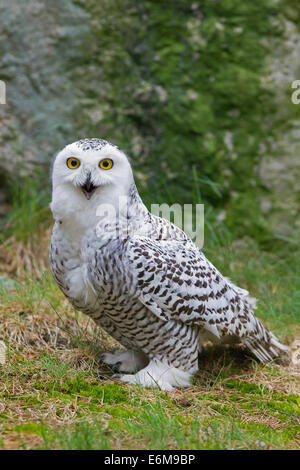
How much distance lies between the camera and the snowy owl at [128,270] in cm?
349

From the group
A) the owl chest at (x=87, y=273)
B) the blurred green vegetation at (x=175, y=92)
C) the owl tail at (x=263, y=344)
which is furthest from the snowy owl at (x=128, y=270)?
the blurred green vegetation at (x=175, y=92)

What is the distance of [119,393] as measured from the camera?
11.6ft

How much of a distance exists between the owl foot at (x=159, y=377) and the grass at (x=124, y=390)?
77mm

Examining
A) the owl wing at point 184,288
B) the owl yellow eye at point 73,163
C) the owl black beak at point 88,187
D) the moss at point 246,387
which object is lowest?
the moss at point 246,387

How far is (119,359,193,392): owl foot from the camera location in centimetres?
374

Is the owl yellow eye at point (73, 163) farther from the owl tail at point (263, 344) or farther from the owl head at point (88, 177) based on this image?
the owl tail at point (263, 344)

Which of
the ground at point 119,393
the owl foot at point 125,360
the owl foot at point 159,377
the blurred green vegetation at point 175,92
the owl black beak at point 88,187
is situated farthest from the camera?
the blurred green vegetation at point 175,92

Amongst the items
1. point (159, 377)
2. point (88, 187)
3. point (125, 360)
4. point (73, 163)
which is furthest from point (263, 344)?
point (73, 163)

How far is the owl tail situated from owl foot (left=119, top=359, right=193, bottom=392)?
1.77 feet

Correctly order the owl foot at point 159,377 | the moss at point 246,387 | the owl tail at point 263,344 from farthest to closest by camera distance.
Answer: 1. the owl tail at point 263,344
2. the moss at point 246,387
3. the owl foot at point 159,377

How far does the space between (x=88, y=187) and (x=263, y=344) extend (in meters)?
1.70

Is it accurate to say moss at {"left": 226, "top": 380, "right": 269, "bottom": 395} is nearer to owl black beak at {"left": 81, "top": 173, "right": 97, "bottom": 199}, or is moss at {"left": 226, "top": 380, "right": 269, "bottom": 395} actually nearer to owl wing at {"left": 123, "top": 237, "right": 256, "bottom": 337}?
owl wing at {"left": 123, "top": 237, "right": 256, "bottom": 337}
